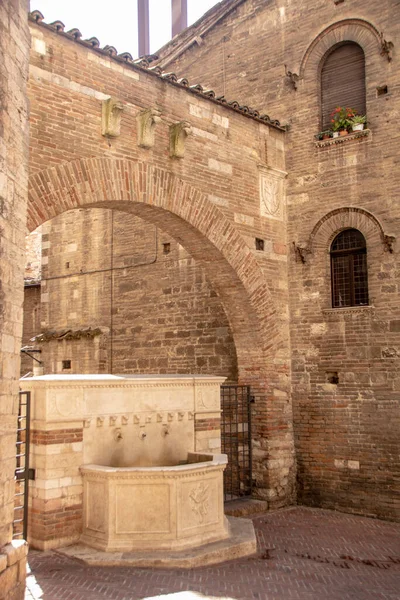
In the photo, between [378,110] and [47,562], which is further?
[378,110]

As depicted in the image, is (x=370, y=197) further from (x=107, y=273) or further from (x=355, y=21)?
(x=107, y=273)

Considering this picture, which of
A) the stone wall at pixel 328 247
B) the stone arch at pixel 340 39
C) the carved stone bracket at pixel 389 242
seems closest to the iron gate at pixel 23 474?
the stone wall at pixel 328 247

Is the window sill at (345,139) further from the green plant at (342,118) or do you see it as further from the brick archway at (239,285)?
the brick archway at (239,285)

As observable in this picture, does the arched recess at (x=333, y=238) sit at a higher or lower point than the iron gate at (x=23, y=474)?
higher

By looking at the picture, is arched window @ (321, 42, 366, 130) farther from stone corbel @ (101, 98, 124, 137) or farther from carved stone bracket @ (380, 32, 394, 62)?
stone corbel @ (101, 98, 124, 137)

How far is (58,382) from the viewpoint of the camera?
7.74 meters

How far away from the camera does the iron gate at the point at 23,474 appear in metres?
7.36

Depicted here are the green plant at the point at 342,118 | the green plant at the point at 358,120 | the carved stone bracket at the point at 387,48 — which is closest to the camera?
the carved stone bracket at the point at 387,48

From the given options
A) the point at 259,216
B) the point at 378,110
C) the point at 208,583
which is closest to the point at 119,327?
the point at 259,216

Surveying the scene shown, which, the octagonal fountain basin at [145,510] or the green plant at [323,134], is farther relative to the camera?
the green plant at [323,134]

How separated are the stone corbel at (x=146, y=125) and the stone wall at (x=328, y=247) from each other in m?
3.44

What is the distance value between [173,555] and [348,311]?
17.5ft

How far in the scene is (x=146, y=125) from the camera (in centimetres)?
921

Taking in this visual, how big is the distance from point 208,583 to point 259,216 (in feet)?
21.0
